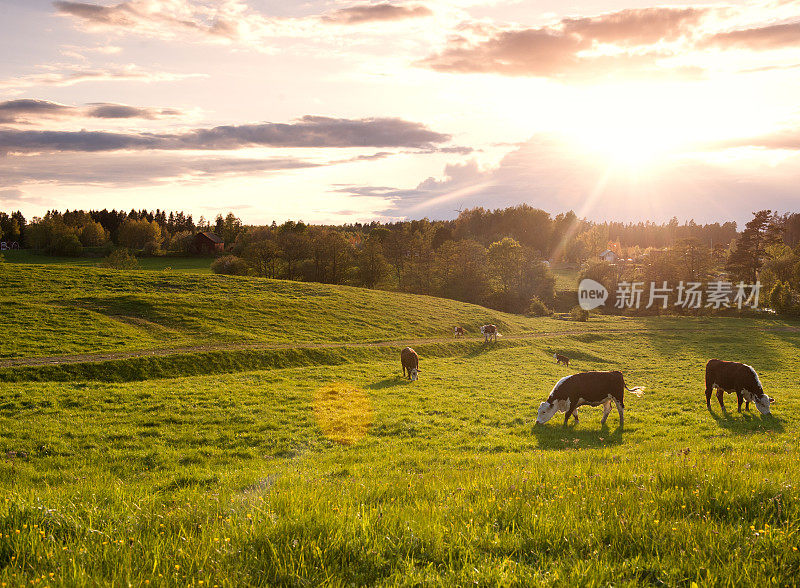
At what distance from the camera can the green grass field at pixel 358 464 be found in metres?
4.57

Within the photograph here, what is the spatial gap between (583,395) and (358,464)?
1083cm

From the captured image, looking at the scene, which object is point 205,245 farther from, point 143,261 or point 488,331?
point 488,331

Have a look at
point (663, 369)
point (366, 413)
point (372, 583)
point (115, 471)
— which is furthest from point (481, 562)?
point (663, 369)

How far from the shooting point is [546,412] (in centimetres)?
1958

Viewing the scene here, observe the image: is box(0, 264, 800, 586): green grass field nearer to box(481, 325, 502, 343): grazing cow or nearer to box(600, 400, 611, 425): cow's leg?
box(600, 400, 611, 425): cow's leg

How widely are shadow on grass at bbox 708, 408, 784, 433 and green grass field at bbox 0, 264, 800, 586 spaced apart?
0.47ft

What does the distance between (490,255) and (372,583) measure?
100 meters

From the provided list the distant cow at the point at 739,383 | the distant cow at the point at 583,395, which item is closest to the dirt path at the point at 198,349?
the distant cow at the point at 583,395

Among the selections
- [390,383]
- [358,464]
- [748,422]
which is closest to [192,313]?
[390,383]

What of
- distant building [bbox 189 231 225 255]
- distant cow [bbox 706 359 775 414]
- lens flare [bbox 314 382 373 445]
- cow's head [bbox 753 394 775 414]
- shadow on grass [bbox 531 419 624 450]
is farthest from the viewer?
distant building [bbox 189 231 225 255]

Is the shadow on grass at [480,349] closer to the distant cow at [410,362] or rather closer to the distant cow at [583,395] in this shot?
the distant cow at [410,362]

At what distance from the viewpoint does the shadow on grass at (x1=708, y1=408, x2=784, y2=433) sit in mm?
18000

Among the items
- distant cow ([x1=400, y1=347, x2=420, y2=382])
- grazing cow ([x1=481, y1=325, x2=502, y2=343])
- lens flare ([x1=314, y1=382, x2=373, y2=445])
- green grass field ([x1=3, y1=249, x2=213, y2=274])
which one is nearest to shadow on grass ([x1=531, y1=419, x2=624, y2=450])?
lens flare ([x1=314, y1=382, x2=373, y2=445])

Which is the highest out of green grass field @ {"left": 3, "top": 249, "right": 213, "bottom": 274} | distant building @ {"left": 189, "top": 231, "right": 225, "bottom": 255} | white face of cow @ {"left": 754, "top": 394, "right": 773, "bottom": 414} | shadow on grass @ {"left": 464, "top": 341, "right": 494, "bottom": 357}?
distant building @ {"left": 189, "top": 231, "right": 225, "bottom": 255}
